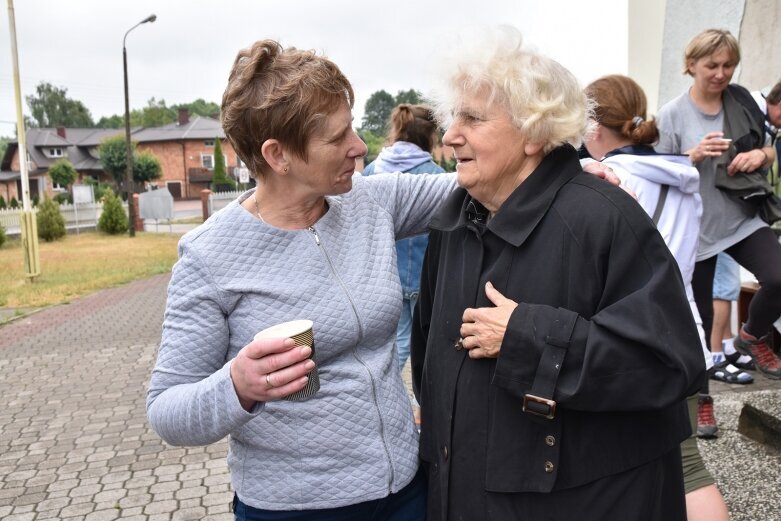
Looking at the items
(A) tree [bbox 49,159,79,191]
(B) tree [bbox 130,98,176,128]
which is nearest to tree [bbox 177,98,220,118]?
(B) tree [bbox 130,98,176,128]

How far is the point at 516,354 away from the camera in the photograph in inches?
65.2

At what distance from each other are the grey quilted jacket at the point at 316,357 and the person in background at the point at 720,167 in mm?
2845

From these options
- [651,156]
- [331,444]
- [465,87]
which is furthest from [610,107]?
Result: [331,444]

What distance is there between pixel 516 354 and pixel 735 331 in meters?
5.43

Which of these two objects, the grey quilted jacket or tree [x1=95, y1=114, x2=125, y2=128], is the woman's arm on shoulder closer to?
the grey quilted jacket

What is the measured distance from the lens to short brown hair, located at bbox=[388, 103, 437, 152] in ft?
16.2

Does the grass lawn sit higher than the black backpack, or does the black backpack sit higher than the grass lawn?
the black backpack

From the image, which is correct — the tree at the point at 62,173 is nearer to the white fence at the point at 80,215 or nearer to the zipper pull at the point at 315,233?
the white fence at the point at 80,215

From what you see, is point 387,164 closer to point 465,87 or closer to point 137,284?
point 465,87

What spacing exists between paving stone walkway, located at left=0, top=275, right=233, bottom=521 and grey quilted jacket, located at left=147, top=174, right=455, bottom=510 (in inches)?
100

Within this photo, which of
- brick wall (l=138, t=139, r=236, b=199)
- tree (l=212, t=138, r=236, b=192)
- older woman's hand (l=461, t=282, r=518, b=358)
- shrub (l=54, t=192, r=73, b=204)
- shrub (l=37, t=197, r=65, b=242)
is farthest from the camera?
brick wall (l=138, t=139, r=236, b=199)

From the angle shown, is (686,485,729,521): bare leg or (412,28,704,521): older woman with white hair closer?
(412,28,704,521): older woman with white hair

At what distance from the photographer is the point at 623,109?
9.64 ft

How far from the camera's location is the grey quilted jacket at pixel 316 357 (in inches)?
70.6
